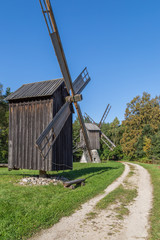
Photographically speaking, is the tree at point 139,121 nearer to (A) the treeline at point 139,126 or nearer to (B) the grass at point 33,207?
(A) the treeline at point 139,126

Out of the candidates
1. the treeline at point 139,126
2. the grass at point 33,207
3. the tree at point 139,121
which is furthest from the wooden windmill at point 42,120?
the tree at point 139,121

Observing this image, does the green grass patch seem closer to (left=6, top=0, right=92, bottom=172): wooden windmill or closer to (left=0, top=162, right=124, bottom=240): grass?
(left=0, top=162, right=124, bottom=240): grass

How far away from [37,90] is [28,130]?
113 inches

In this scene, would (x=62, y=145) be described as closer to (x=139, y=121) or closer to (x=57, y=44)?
(x=57, y=44)

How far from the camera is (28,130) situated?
12.5 m

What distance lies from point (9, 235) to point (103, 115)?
3116 cm

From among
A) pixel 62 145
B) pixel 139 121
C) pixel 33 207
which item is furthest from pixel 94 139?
pixel 33 207

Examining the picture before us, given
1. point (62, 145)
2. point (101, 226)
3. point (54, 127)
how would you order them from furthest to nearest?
point (62, 145) < point (54, 127) < point (101, 226)

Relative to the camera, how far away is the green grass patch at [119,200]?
7.20 meters

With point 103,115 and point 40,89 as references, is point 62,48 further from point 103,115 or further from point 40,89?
point 103,115

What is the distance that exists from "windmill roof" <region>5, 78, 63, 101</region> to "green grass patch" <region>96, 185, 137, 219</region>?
22.8ft

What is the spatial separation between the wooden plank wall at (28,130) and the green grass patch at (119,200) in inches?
173

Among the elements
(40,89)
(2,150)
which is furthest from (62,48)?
(2,150)

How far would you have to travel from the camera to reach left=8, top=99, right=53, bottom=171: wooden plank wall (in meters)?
12.0
